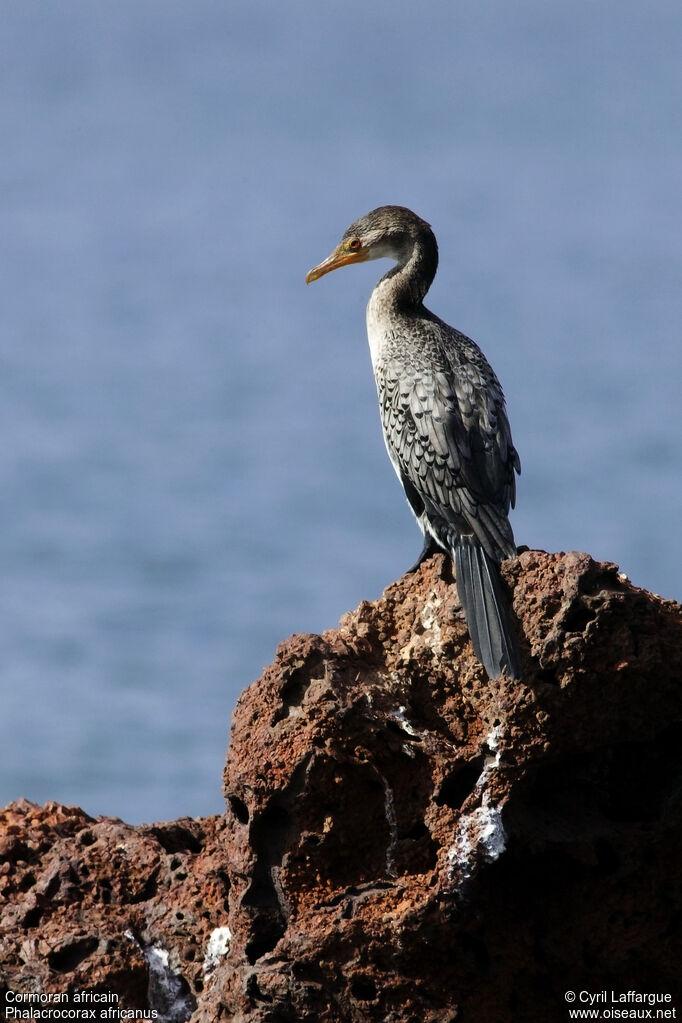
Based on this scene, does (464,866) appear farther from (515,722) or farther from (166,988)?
(166,988)

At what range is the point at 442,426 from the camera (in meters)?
6.49

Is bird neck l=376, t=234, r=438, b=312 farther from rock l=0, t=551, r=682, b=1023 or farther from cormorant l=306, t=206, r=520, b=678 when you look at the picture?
rock l=0, t=551, r=682, b=1023

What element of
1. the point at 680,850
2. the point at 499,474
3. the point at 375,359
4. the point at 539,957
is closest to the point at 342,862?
the point at 539,957

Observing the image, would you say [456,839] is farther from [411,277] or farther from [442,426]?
[411,277]

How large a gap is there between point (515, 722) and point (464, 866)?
51cm

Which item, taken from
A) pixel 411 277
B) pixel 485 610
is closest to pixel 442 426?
pixel 411 277

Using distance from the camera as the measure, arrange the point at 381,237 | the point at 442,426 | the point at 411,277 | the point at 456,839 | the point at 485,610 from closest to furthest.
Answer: the point at 456,839 < the point at 485,610 < the point at 442,426 < the point at 411,277 < the point at 381,237

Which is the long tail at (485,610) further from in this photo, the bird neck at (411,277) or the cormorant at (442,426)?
the bird neck at (411,277)

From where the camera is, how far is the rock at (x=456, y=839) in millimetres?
4500

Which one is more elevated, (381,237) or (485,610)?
(381,237)

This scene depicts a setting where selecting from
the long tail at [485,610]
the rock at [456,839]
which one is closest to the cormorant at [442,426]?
the long tail at [485,610]

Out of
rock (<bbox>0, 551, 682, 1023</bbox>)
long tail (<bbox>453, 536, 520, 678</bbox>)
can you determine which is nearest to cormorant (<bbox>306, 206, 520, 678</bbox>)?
long tail (<bbox>453, 536, 520, 678</bbox>)

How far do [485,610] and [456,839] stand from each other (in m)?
0.82

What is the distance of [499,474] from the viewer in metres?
6.31
